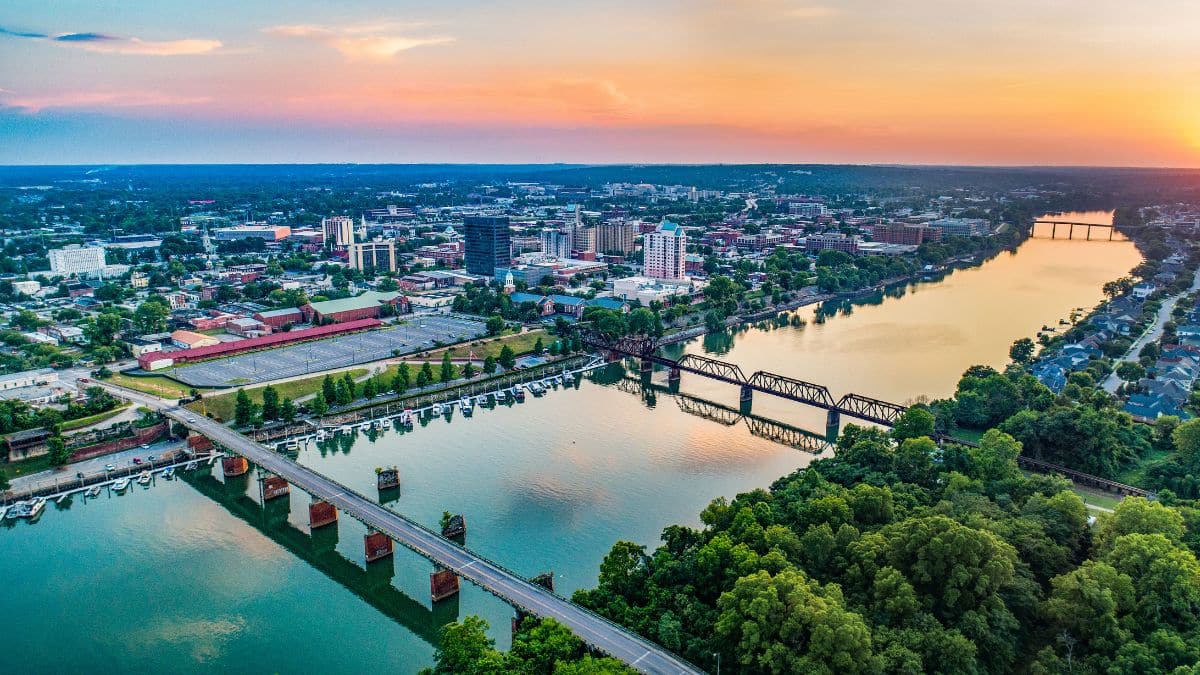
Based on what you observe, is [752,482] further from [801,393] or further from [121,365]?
[121,365]

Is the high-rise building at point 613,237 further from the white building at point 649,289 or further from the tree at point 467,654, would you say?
the tree at point 467,654

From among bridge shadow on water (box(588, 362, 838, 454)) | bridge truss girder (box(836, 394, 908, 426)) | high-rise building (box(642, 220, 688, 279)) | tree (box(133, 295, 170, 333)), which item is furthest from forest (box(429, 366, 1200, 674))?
high-rise building (box(642, 220, 688, 279))

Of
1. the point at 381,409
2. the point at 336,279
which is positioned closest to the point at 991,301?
the point at 381,409

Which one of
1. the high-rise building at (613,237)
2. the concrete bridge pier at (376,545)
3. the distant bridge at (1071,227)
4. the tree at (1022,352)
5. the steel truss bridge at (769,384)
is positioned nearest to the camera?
the concrete bridge pier at (376,545)

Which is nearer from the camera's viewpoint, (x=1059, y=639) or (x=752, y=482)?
(x=1059, y=639)

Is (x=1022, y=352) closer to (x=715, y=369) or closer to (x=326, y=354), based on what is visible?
(x=715, y=369)

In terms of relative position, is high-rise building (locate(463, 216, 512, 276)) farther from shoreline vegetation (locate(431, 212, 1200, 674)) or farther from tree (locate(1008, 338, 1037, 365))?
shoreline vegetation (locate(431, 212, 1200, 674))

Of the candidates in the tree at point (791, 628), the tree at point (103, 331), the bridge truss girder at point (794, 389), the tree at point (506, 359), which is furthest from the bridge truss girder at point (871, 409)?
the tree at point (103, 331)
